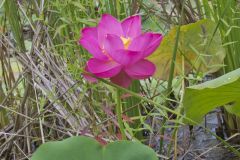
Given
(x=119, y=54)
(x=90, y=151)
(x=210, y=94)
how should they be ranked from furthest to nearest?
(x=210, y=94)
(x=90, y=151)
(x=119, y=54)

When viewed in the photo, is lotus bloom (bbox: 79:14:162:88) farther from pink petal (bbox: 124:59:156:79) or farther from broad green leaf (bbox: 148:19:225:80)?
broad green leaf (bbox: 148:19:225:80)

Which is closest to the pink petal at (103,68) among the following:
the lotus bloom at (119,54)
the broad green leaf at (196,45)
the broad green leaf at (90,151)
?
the lotus bloom at (119,54)

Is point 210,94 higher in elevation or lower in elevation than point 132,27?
lower

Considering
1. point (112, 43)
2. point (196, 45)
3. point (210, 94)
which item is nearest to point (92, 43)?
point (112, 43)

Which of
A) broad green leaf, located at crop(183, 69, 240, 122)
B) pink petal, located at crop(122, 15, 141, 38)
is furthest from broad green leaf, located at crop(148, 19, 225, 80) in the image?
pink petal, located at crop(122, 15, 141, 38)

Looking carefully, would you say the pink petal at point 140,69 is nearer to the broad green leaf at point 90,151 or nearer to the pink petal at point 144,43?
the pink petal at point 144,43

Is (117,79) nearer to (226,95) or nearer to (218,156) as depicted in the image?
(226,95)

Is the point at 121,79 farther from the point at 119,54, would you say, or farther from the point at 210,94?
the point at 210,94
